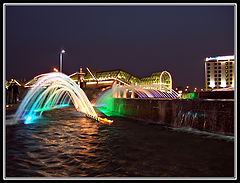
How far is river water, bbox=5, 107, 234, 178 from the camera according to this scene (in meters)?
4.01

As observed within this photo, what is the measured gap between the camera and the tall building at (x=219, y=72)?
387 ft

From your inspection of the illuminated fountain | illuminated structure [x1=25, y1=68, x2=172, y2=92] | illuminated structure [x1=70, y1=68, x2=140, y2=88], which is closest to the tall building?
illuminated structure [x1=25, y1=68, x2=172, y2=92]

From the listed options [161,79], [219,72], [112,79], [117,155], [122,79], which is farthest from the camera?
[219,72]

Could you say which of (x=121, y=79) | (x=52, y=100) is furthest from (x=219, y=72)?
(x=52, y=100)

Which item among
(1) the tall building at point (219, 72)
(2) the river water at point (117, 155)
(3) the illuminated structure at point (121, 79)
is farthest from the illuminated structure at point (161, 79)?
Result: (2) the river water at point (117, 155)

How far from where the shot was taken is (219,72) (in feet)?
395

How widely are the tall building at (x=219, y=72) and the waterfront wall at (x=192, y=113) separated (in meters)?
118

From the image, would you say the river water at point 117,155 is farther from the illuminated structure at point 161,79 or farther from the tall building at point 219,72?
the tall building at point 219,72

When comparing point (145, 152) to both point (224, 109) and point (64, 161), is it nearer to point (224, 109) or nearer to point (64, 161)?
point (64, 161)

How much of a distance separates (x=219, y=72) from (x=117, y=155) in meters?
131

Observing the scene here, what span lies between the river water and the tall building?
402ft

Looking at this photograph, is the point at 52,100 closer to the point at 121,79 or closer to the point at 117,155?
the point at 117,155

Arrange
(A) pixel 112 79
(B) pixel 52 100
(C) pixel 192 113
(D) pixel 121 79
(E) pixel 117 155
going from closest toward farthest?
(E) pixel 117 155 → (C) pixel 192 113 → (B) pixel 52 100 → (A) pixel 112 79 → (D) pixel 121 79

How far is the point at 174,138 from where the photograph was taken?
705 centimetres
